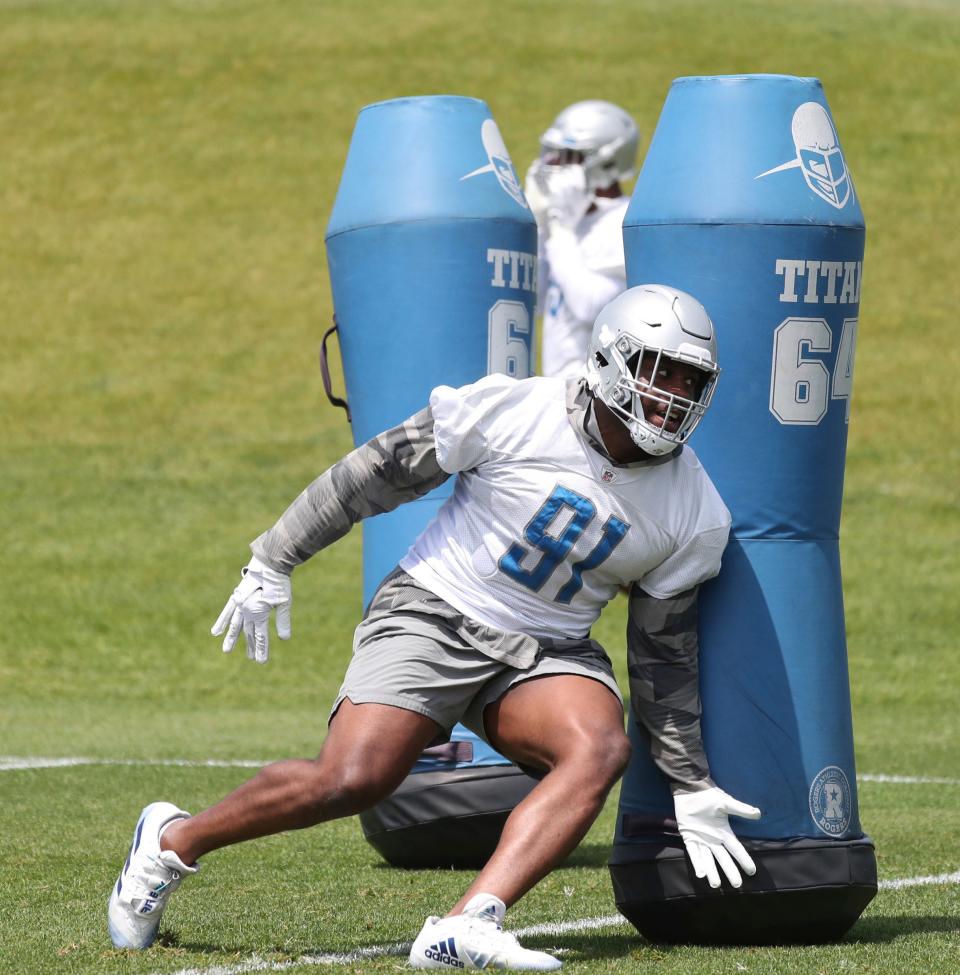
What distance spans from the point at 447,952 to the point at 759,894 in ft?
2.92

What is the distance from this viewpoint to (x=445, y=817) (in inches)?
228

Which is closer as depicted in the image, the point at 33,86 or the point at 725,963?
the point at 725,963

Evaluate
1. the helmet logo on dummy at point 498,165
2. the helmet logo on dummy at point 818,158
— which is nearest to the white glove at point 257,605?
the helmet logo on dummy at point 818,158

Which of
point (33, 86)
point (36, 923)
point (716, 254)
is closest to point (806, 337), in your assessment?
point (716, 254)

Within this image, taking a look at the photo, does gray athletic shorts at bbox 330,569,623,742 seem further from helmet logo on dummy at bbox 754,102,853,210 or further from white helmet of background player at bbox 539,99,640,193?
white helmet of background player at bbox 539,99,640,193

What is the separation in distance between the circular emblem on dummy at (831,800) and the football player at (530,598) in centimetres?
25

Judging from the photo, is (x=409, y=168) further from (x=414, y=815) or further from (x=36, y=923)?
(x=36, y=923)

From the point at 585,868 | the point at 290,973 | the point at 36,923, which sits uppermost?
the point at 290,973

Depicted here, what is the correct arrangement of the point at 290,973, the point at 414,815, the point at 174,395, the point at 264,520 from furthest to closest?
the point at 174,395, the point at 264,520, the point at 414,815, the point at 290,973

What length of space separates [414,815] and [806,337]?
2.08m

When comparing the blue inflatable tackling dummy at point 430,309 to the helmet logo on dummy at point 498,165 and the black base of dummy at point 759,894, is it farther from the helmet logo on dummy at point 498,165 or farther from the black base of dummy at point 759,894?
the black base of dummy at point 759,894

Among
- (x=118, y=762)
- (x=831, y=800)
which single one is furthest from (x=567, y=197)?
(x=831, y=800)

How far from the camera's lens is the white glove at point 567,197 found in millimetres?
8477

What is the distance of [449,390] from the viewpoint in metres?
4.41
